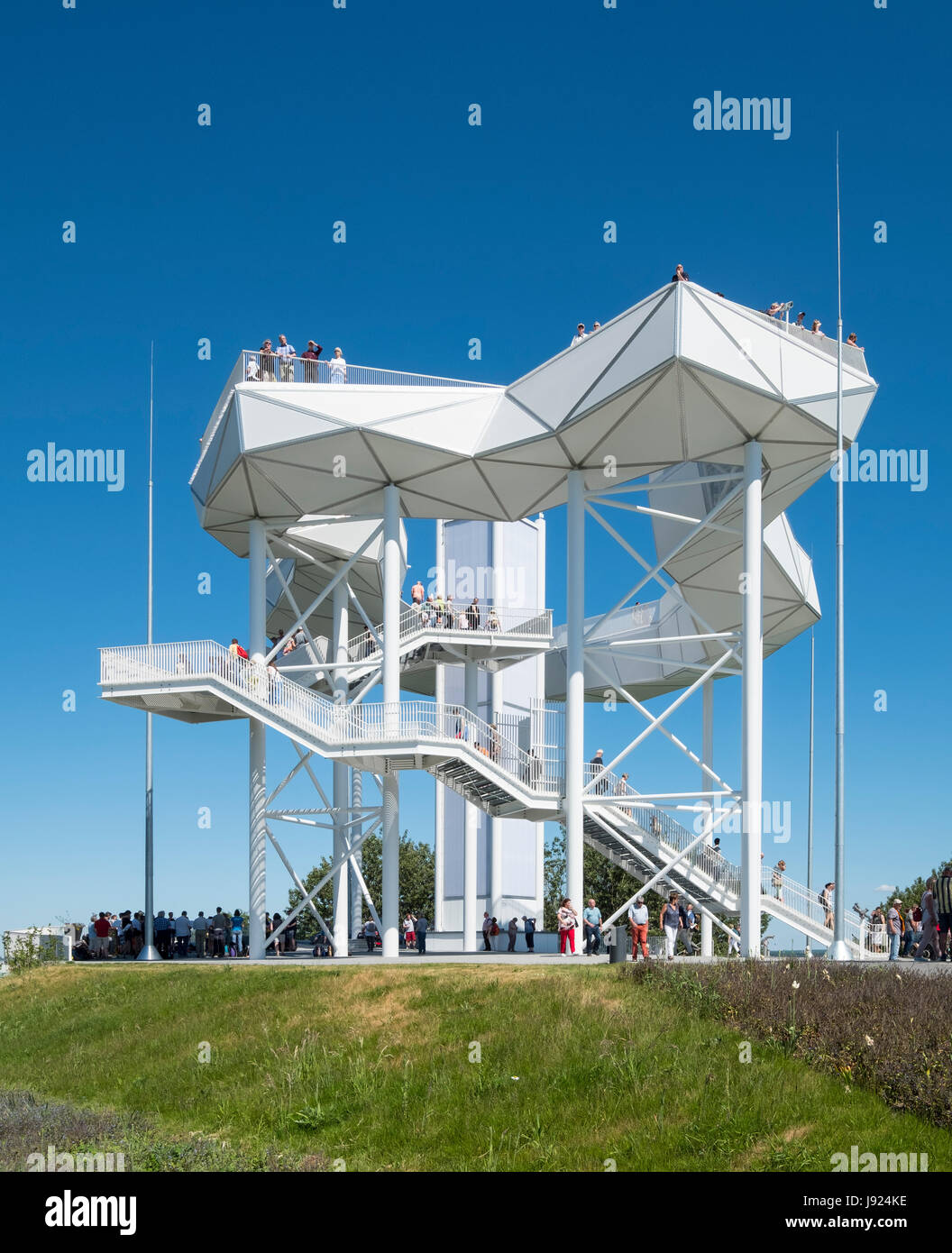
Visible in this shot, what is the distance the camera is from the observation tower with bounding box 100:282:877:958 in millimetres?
32344

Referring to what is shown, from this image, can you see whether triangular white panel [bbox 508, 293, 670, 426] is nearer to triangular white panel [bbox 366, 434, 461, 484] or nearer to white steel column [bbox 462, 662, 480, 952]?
triangular white panel [bbox 366, 434, 461, 484]

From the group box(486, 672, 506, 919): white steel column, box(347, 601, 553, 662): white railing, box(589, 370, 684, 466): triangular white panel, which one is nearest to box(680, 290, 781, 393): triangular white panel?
box(589, 370, 684, 466): triangular white panel

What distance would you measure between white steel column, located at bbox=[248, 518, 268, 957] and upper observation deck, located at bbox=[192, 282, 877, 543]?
120 centimetres

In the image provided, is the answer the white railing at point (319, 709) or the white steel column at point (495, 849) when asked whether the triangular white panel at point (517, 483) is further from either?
the white steel column at point (495, 849)

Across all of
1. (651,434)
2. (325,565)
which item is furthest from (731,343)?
(325,565)

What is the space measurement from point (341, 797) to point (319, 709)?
6.68 m

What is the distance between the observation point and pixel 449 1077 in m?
18.8

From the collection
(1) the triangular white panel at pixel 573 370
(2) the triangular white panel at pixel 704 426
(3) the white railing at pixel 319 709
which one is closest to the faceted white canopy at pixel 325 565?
(3) the white railing at pixel 319 709

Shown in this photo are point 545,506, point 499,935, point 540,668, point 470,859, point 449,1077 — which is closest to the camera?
point 449,1077

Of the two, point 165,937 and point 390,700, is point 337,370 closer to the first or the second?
point 390,700

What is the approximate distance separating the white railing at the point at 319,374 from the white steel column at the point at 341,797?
25.3 feet

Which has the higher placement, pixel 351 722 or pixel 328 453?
pixel 328 453
